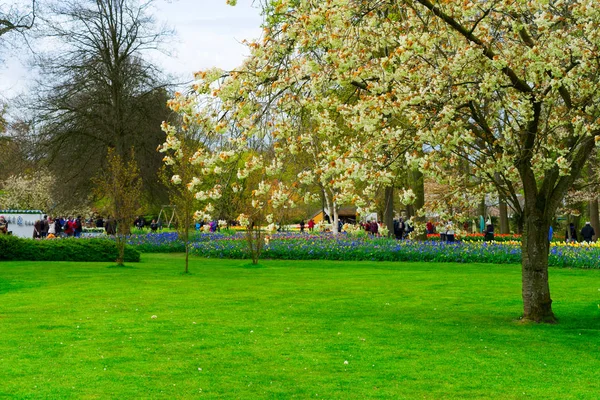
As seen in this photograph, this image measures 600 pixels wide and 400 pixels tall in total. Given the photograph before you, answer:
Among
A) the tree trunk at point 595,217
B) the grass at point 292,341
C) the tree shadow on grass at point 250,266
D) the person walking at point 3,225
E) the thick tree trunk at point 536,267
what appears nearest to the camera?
the grass at point 292,341

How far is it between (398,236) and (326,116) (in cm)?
2947

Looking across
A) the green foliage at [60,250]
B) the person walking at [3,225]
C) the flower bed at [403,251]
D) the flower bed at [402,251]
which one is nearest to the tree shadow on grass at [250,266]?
the flower bed at [402,251]

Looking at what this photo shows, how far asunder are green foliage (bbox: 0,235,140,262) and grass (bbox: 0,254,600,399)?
822 cm

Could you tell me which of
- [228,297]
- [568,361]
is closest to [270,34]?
[568,361]

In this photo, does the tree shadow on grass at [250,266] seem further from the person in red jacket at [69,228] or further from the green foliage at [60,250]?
the person in red jacket at [69,228]

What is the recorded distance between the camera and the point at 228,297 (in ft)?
45.6

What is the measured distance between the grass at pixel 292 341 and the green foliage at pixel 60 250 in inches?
324

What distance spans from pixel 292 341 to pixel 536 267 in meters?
3.66

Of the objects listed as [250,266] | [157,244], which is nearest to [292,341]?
[250,266]

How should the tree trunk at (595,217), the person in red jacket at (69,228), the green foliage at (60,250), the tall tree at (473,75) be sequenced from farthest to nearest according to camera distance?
the person in red jacket at (69,228), the tree trunk at (595,217), the green foliage at (60,250), the tall tree at (473,75)

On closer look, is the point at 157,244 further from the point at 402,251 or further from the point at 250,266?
the point at 402,251

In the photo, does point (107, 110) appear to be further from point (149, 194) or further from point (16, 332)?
point (16, 332)

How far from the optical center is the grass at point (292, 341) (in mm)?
6988

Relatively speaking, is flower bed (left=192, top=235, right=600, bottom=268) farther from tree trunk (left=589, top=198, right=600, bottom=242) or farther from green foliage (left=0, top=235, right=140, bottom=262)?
tree trunk (left=589, top=198, right=600, bottom=242)
